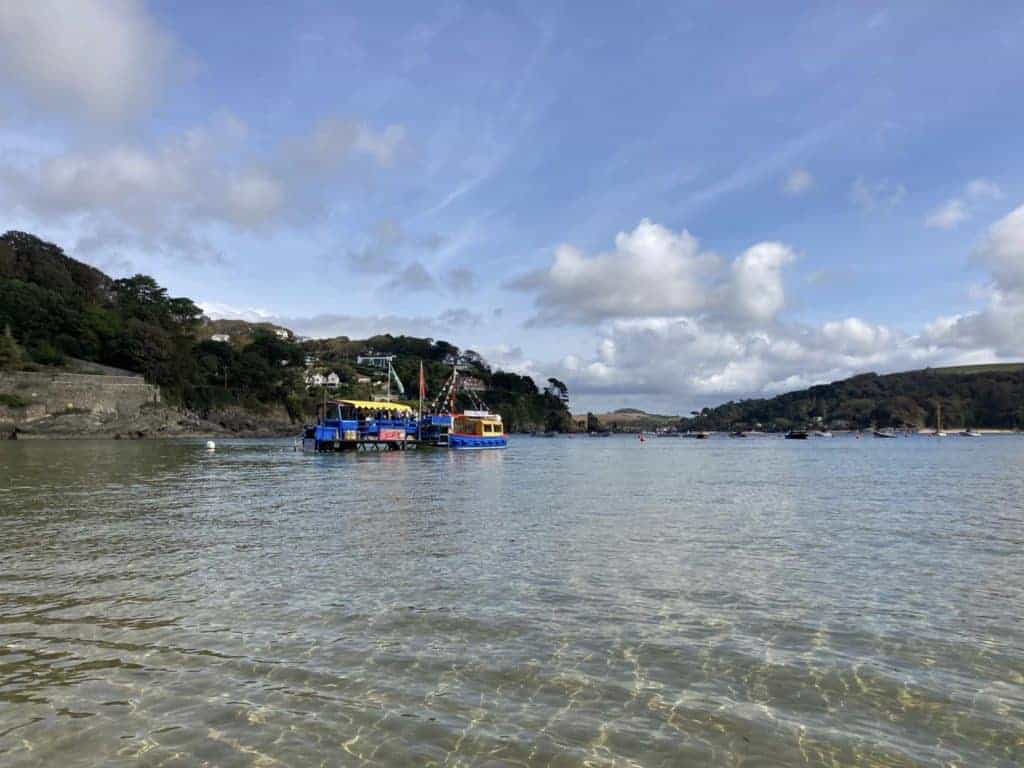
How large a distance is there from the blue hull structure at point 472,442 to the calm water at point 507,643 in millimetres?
63637

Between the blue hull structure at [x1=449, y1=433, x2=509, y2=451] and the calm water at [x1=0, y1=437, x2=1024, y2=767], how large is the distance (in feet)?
209

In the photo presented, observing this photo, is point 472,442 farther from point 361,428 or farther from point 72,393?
point 72,393

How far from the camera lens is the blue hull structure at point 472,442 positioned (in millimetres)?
84312

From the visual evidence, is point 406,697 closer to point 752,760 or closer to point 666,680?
point 666,680

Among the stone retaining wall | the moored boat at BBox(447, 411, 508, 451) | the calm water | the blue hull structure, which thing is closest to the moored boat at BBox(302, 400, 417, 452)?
the blue hull structure

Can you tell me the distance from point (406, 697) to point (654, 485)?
99.6ft

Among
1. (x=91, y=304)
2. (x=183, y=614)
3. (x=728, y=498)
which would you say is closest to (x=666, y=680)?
(x=183, y=614)

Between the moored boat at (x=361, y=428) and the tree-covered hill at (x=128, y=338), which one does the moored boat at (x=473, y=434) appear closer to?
the moored boat at (x=361, y=428)

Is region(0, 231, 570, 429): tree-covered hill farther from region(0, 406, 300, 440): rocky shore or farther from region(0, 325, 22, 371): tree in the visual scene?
region(0, 406, 300, 440): rocky shore

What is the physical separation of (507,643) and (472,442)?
7701 centimetres

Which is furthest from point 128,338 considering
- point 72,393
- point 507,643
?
point 507,643

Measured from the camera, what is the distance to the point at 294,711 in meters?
6.84

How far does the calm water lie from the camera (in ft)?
20.5

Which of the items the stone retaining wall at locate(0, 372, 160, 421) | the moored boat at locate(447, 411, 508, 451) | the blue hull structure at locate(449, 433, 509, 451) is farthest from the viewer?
the stone retaining wall at locate(0, 372, 160, 421)
